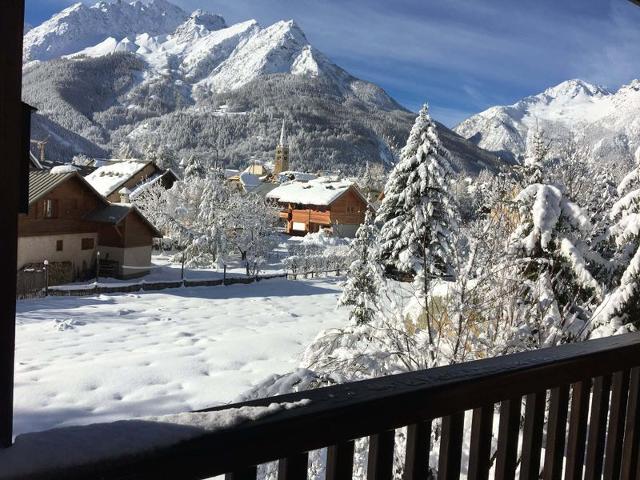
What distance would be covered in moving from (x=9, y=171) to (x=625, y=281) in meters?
6.51

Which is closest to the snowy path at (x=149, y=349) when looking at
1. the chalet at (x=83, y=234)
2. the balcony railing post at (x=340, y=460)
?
the chalet at (x=83, y=234)

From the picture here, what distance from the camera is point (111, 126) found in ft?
21.9

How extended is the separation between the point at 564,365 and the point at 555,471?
0.36m

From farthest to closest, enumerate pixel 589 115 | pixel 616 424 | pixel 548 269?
pixel 589 115 → pixel 548 269 → pixel 616 424

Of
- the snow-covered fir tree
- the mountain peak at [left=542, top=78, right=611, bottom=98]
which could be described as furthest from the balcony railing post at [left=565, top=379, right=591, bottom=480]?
the snow-covered fir tree

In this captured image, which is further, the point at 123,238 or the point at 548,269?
the point at 123,238

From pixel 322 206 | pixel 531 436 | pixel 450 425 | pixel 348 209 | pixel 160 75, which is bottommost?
pixel 531 436

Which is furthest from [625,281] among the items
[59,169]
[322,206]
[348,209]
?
[322,206]

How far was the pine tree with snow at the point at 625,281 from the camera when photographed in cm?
575

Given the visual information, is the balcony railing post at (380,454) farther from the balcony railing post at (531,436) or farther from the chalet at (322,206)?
the chalet at (322,206)

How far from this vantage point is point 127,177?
92.8 feet

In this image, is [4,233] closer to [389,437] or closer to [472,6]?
[389,437]

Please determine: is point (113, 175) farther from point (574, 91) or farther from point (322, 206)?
point (574, 91)

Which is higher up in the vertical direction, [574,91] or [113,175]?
[574,91]
